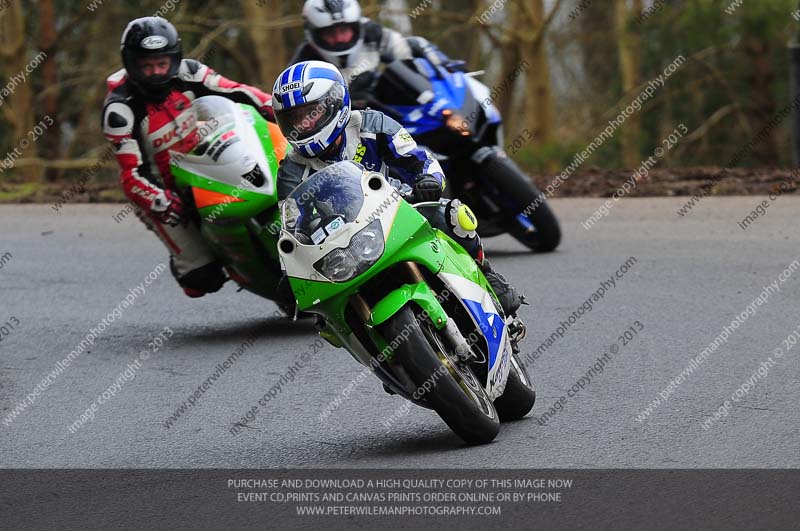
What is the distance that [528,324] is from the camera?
8.99m

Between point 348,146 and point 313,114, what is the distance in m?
0.37

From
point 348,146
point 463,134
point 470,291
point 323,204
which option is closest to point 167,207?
point 463,134

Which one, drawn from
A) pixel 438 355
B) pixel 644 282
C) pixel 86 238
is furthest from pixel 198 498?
pixel 86 238

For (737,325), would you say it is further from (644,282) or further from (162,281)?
(162,281)

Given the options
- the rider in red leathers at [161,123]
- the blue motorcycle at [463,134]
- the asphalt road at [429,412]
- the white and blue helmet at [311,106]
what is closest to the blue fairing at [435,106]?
the blue motorcycle at [463,134]

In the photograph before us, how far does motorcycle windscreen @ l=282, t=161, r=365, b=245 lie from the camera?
586 cm

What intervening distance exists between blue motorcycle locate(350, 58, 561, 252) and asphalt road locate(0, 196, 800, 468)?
38 cm

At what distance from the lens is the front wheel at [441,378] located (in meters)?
5.68

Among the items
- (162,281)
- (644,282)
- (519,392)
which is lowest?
(162,281)

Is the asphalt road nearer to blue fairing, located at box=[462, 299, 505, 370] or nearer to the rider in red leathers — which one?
blue fairing, located at box=[462, 299, 505, 370]

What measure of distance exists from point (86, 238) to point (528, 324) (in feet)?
20.5

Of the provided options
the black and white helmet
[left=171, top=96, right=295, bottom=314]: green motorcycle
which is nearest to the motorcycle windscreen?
[left=171, top=96, right=295, bottom=314]: green motorcycle

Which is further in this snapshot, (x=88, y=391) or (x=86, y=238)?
(x=86, y=238)

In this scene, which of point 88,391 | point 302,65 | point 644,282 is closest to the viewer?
point 302,65
